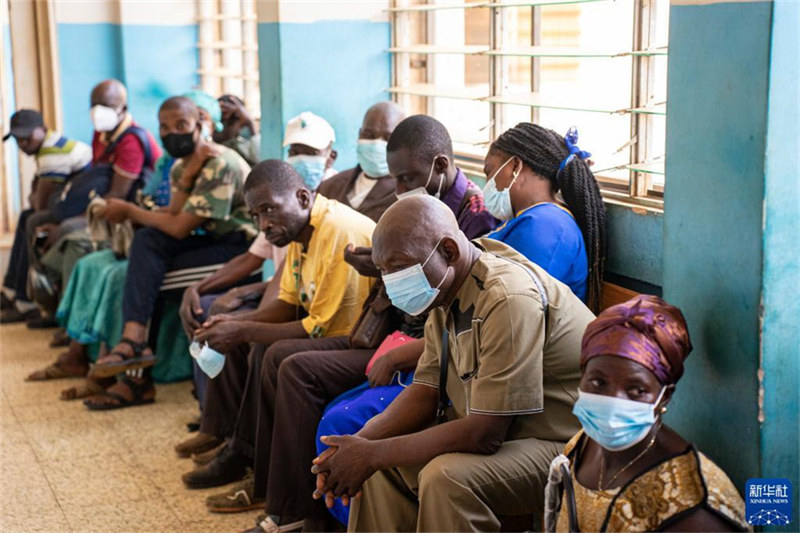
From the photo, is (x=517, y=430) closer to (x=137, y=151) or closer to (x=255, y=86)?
(x=137, y=151)

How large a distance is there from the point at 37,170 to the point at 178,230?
2.30 metres

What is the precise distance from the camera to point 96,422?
16.1ft

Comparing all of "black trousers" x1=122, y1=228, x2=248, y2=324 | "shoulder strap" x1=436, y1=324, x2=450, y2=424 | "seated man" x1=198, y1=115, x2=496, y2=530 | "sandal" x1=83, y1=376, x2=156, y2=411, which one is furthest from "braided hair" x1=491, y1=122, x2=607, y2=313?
"sandal" x1=83, y1=376, x2=156, y2=411

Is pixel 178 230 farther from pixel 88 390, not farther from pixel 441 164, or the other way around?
pixel 441 164

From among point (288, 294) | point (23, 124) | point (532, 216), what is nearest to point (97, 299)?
point (23, 124)

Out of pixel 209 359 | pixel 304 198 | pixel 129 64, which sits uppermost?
pixel 129 64

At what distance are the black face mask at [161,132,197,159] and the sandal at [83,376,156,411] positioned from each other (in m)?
1.22

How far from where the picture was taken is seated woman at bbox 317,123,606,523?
10.2 feet

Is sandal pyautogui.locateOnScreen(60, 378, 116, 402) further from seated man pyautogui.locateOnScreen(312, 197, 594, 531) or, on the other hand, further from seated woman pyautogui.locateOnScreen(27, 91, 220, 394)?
seated man pyautogui.locateOnScreen(312, 197, 594, 531)

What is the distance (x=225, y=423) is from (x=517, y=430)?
1.90 meters

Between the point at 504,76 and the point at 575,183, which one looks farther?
the point at 504,76

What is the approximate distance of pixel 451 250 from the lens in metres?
2.68

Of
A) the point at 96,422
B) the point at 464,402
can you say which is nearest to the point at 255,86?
the point at 96,422

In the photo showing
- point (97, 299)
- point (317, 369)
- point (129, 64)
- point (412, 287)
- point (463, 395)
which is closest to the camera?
point (412, 287)
